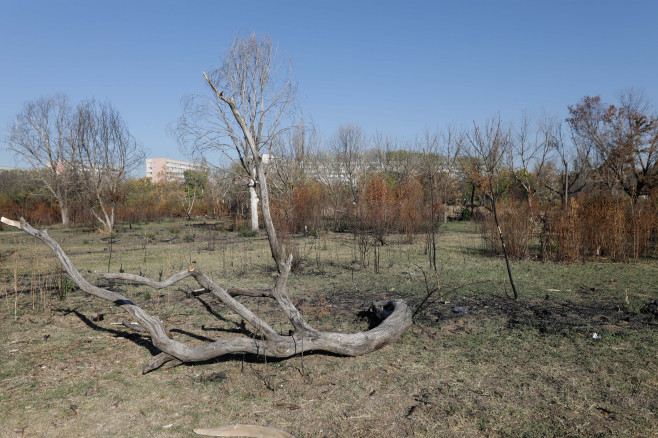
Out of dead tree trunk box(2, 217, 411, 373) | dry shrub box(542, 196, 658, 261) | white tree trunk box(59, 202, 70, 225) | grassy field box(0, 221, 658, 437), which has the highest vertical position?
white tree trunk box(59, 202, 70, 225)

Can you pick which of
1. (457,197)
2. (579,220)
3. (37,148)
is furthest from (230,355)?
(457,197)

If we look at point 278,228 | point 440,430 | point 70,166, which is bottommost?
point 440,430

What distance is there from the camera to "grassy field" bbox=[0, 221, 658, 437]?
271 cm

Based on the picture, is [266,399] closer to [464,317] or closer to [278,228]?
[464,317]

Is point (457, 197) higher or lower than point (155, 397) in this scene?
higher

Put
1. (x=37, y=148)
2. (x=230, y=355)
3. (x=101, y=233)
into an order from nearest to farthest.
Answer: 1. (x=230, y=355)
2. (x=101, y=233)
3. (x=37, y=148)

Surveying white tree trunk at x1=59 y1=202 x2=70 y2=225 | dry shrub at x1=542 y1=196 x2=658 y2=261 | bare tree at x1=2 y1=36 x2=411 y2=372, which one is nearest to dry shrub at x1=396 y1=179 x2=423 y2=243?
dry shrub at x1=542 y1=196 x2=658 y2=261

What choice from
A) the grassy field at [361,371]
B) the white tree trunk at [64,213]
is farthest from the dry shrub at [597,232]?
the white tree trunk at [64,213]

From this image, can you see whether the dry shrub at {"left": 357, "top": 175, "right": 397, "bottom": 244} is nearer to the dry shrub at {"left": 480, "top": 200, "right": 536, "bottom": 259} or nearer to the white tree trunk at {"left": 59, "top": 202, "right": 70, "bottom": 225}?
the dry shrub at {"left": 480, "top": 200, "right": 536, "bottom": 259}

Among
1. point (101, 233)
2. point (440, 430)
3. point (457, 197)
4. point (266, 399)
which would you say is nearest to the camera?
point (440, 430)

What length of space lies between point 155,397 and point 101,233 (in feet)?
57.8

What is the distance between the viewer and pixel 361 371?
354cm

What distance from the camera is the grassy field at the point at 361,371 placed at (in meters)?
2.71

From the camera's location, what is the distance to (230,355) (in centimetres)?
390
